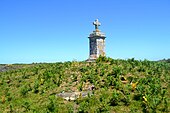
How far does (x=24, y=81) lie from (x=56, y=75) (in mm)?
2515

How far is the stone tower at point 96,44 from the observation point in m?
25.4

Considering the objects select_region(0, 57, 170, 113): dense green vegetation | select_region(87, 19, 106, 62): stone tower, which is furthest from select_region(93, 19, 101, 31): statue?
select_region(0, 57, 170, 113): dense green vegetation

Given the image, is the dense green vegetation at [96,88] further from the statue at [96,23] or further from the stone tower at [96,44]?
the statue at [96,23]

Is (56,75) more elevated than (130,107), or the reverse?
(56,75)

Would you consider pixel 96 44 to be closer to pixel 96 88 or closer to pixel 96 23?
pixel 96 23

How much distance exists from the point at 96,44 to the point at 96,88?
25.2 ft

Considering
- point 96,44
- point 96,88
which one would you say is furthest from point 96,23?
point 96,88

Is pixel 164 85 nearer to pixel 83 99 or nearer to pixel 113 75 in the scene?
pixel 113 75

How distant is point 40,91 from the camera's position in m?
19.4

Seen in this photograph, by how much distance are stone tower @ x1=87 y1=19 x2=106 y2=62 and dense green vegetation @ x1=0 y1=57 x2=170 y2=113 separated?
1.55 meters

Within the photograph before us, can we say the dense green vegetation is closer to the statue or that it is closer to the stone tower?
the stone tower

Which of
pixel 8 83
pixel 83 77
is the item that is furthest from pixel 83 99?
pixel 8 83

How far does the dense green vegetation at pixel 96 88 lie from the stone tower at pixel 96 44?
1553 millimetres

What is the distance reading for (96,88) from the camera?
18297mm
